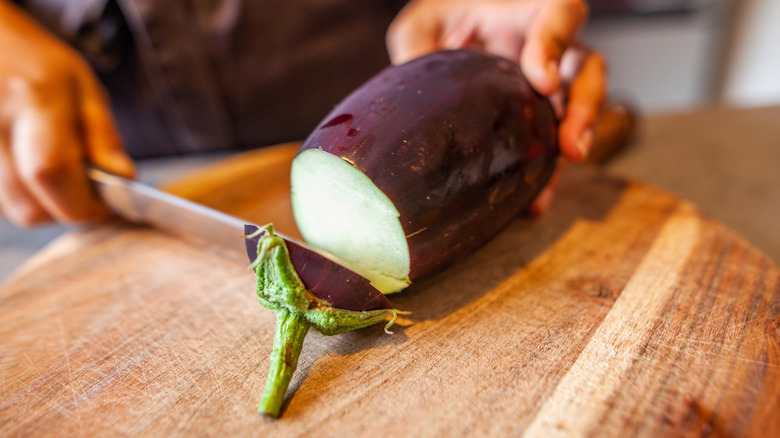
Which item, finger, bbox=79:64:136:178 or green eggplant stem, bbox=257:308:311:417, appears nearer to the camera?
green eggplant stem, bbox=257:308:311:417

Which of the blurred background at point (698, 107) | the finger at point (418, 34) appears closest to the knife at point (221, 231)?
the blurred background at point (698, 107)

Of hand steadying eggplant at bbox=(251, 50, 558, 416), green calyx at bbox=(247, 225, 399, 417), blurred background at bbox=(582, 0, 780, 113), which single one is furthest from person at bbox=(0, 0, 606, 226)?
blurred background at bbox=(582, 0, 780, 113)

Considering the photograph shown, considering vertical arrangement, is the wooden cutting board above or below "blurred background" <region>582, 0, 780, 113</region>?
above

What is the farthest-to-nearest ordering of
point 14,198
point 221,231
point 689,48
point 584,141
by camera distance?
point 689,48, point 14,198, point 584,141, point 221,231

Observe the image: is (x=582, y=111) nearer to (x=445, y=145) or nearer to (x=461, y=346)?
(x=445, y=145)

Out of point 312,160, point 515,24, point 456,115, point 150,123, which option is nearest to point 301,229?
point 312,160

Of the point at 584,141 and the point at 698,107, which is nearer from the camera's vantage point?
the point at 584,141

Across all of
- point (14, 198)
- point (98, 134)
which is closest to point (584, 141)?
point (98, 134)

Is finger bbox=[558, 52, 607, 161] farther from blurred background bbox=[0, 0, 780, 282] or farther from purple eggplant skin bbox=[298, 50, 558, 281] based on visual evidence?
blurred background bbox=[0, 0, 780, 282]

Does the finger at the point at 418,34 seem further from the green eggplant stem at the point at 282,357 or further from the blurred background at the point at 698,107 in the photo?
the green eggplant stem at the point at 282,357
